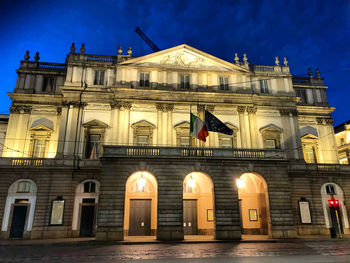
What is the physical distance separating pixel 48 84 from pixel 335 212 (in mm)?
33333

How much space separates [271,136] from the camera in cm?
3041

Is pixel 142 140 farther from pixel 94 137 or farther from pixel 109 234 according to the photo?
pixel 109 234

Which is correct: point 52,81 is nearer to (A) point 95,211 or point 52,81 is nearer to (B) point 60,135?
(B) point 60,135

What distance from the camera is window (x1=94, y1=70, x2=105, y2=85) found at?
98.4 ft

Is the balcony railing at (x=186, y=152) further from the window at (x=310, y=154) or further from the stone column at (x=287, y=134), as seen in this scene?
the window at (x=310, y=154)

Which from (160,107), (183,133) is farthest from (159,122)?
(183,133)

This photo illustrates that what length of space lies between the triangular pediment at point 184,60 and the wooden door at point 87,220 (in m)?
15.6

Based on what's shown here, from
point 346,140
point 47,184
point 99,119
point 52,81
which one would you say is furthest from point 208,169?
point 346,140

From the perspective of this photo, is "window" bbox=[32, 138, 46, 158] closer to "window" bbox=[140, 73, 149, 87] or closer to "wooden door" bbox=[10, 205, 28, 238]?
"wooden door" bbox=[10, 205, 28, 238]

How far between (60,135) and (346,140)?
1575 inches

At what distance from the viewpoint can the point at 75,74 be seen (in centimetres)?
2972

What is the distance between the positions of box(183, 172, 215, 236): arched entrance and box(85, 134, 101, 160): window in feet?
30.5

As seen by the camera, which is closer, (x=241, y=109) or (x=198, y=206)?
(x=198, y=206)

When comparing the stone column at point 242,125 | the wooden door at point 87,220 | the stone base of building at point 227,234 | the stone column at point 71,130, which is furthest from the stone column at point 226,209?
the stone column at point 71,130
